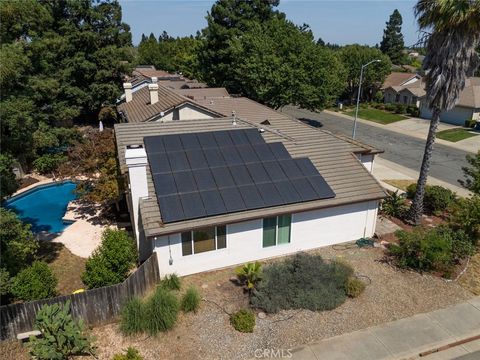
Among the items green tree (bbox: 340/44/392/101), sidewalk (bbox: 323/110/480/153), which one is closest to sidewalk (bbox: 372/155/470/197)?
sidewalk (bbox: 323/110/480/153)

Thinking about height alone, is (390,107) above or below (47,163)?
above

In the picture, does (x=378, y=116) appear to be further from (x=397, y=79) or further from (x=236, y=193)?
(x=236, y=193)

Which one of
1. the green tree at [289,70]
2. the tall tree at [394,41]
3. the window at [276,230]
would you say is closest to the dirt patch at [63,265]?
the window at [276,230]

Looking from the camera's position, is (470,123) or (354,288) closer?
(354,288)

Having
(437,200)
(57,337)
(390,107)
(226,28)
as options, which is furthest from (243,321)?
(390,107)

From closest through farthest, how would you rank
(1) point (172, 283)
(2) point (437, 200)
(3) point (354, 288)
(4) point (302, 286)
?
(4) point (302, 286), (3) point (354, 288), (1) point (172, 283), (2) point (437, 200)

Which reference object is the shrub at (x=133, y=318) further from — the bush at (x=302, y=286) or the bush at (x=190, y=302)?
the bush at (x=302, y=286)
